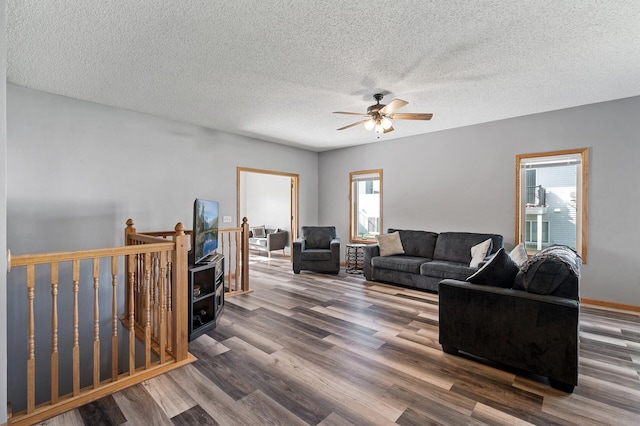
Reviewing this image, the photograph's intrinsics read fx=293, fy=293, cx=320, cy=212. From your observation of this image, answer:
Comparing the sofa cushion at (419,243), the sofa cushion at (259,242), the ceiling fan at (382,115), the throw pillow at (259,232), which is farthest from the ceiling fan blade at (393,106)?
the throw pillow at (259,232)

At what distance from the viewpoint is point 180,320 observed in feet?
7.90

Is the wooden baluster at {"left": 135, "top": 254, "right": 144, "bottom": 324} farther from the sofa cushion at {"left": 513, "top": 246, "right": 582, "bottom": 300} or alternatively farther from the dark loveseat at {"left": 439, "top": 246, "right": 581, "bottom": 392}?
the sofa cushion at {"left": 513, "top": 246, "right": 582, "bottom": 300}

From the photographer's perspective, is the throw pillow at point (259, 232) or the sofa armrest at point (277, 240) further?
the throw pillow at point (259, 232)

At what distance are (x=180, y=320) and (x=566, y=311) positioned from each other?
113 inches

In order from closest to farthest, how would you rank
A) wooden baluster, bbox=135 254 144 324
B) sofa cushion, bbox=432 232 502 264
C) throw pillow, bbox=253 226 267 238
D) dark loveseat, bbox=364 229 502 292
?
wooden baluster, bbox=135 254 144 324
dark loveseat, bbox=364 229 502 292
sofa cushion, bbox=432 232 502 264
throw pillow, bbox=253 226 267 238

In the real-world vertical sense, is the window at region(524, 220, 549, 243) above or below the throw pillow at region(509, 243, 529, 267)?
above

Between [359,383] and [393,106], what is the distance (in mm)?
2613

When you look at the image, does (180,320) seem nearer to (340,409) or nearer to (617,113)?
(340,409)

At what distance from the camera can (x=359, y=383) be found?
6.98ft

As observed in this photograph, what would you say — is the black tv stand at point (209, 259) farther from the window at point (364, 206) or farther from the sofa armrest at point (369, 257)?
the window at point (364, 206)

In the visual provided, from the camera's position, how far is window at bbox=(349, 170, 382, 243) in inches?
250

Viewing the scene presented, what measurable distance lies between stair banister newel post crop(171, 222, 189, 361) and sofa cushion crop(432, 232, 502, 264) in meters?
3.89

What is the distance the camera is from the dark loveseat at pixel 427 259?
170 inches

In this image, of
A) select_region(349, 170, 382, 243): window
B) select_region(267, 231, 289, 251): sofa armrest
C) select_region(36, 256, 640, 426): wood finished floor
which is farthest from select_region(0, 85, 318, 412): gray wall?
select_region(349, 170, 382, 243): window
